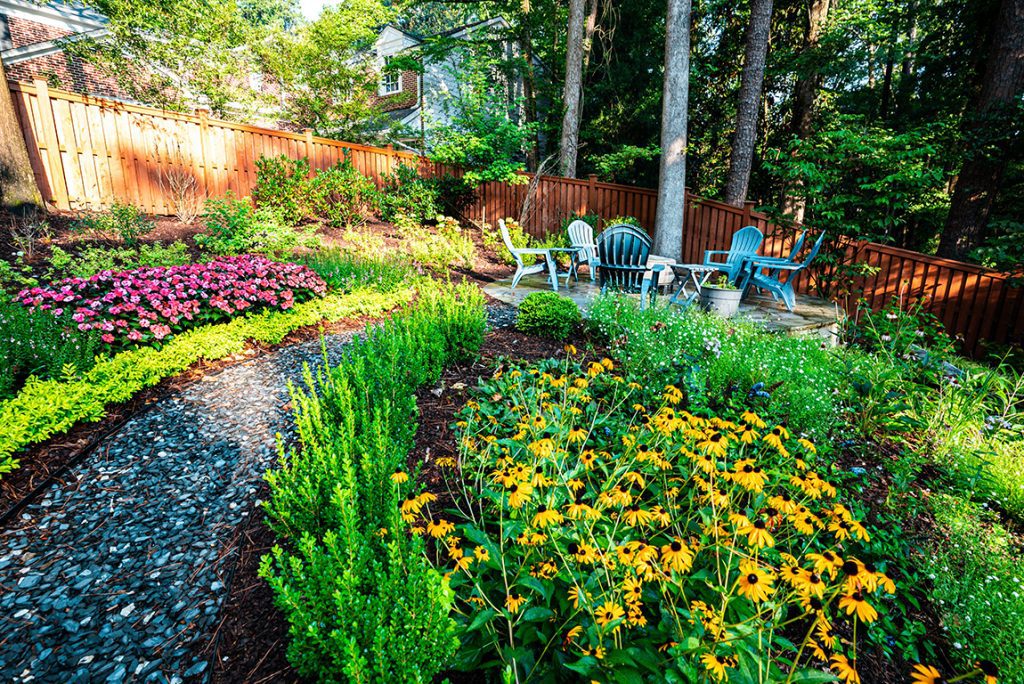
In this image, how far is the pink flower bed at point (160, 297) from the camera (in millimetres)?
3334

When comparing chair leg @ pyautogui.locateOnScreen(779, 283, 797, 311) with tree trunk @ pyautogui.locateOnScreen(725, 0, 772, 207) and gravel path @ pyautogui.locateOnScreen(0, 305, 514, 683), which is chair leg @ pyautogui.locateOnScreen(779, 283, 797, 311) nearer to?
tree trunk @ pyautogui.locateOnScreen(725, 0, 772, 207)

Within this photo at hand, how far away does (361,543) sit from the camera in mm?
1639

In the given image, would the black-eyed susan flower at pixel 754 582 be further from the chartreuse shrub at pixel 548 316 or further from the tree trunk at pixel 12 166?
the tree trunk at pixel 12 166

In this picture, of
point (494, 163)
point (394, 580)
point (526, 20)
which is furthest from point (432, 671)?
point (526, 20)

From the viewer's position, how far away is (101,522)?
6.91 ft

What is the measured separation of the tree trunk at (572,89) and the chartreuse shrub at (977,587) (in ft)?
31.2

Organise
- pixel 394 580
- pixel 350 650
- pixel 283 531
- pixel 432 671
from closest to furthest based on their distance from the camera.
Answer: pixel 350 650
pixel 432 671
pixel 394 580
pixel 283 531

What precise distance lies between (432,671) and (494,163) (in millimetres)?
9717

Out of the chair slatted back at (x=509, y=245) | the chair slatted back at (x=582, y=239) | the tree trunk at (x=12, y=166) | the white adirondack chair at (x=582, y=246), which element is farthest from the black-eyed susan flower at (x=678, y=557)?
the tree trunk at (x=12, y=166)

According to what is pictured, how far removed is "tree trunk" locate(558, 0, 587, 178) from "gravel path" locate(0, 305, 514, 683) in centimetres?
945

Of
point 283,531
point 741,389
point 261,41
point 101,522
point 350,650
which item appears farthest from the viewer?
point 261,41

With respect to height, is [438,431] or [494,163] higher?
[494,163]

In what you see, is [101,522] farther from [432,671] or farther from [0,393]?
[432,671]

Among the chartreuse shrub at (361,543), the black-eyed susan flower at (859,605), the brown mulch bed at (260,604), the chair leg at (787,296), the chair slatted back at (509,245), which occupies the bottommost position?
the brown mulch bed at (260,604)
